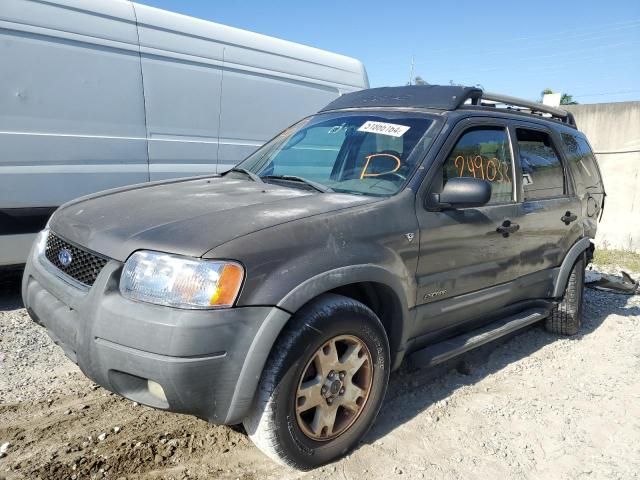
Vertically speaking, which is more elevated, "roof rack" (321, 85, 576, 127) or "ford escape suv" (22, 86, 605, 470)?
"roof rack" (321, 85, 576, 127)

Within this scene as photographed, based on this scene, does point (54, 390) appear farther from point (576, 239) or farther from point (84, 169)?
point (576, 239)

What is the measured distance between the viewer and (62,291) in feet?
8.21

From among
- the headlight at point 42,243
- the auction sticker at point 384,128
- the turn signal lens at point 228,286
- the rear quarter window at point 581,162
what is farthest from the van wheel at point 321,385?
the rear quarter window at point 581,162

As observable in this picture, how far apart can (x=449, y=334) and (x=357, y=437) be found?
100 centimetres

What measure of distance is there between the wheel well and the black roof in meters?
1.37

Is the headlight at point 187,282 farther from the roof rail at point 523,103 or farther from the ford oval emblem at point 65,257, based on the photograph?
the roof rail at point 523,103

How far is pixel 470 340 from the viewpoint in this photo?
11.1 feet

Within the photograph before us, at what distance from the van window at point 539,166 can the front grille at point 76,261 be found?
2.89 m

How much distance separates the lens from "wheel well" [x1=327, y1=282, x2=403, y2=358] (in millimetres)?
2805

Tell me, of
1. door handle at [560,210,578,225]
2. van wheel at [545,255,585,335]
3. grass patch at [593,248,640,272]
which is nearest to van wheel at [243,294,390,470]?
door handle at [560,210,578,225]

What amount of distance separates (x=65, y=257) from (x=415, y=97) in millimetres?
2427

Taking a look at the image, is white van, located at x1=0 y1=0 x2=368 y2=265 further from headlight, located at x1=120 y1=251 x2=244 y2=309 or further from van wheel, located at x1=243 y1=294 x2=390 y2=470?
van wheel, located at x1=243 y1=294 x2=390 y2=470

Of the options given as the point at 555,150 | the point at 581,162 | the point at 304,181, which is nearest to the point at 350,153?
the point at 304,181

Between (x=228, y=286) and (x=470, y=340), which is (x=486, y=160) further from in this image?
(x=228, y=286)
